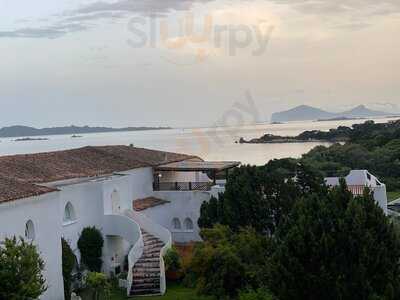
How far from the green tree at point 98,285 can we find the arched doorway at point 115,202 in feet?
17.5

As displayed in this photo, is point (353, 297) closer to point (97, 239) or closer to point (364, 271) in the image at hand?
point (364, 271)

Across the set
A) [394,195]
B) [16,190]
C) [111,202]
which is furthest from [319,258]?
[394,195]

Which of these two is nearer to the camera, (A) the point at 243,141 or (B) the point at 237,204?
(B) the point at 237,204

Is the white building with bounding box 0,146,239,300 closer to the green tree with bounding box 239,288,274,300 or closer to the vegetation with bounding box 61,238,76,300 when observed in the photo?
the vegetation with bounding box 61,238,76,300

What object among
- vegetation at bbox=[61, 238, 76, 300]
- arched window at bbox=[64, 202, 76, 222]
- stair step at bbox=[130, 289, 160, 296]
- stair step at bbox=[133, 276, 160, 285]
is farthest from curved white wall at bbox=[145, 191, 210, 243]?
vegetation at bbox=[61, 238, 76, 300]

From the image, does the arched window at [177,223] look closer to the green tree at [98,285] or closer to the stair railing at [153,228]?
the stair railing at [153,228]

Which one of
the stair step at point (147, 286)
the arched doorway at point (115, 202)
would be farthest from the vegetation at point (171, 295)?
the arched doorway at point (115, 202)

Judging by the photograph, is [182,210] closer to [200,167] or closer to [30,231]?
[200,167]

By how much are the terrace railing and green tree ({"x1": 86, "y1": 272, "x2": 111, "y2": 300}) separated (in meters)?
11.5

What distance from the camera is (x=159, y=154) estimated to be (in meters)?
41.4

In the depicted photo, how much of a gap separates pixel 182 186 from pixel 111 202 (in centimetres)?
737

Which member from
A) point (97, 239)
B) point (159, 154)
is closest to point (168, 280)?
point (97, 239)

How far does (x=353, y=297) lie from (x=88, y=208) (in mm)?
14788

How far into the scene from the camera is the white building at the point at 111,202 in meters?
22.8
